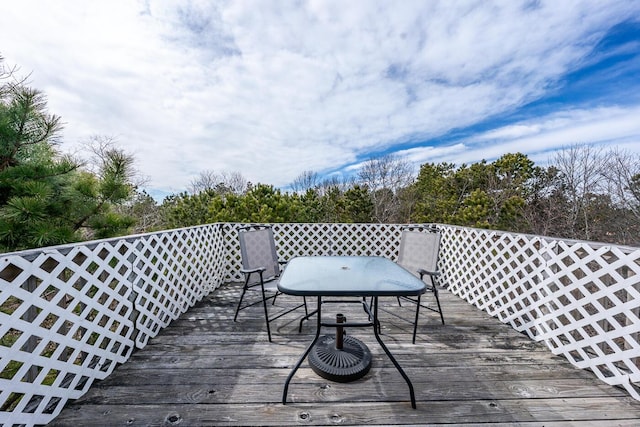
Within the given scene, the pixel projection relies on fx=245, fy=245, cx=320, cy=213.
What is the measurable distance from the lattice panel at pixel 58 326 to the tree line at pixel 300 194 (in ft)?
2.09

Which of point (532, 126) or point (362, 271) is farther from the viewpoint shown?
point (532, 126)

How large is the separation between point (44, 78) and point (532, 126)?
10.3 metres

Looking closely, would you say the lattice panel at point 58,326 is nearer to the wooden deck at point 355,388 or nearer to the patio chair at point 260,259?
the wooden deck at point 355,388

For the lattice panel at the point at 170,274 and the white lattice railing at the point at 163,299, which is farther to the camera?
the lattice panel at the point at 170,274

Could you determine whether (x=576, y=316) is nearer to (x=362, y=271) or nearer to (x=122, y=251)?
(x=362, y=271)

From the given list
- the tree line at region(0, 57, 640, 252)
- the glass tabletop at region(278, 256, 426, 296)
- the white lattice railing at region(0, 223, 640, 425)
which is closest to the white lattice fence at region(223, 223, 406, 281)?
the tree line at region(0, 57, 640, 252)

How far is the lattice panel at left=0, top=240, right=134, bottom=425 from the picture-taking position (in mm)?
1222

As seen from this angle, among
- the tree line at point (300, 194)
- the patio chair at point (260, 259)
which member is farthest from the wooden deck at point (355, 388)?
the tree line at point (300, 194)

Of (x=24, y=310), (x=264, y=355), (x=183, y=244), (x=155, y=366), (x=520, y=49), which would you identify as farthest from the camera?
(x=520, y=49)

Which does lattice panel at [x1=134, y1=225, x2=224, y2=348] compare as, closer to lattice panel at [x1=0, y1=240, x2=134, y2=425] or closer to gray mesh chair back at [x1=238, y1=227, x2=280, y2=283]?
lattice panel at [x1=0, y1=240, x2=134, y2=425]

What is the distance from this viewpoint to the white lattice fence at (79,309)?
1245 mm

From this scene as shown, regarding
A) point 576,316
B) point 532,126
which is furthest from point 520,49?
point 576,316

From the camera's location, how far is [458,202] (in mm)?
9031

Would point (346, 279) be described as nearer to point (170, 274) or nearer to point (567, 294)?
point (567, 294)
